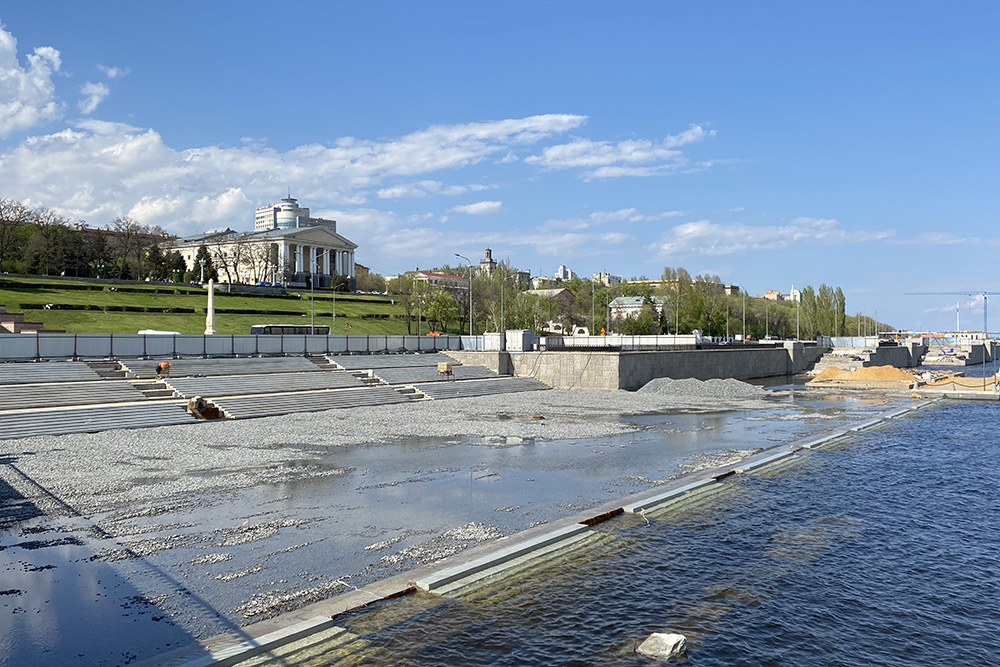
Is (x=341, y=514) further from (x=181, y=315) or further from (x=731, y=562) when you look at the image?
(x=181, y=315)

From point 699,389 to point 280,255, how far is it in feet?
340

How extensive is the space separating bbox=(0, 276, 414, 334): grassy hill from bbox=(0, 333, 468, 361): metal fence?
76.4 ft

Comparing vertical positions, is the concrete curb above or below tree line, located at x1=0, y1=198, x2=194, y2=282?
below

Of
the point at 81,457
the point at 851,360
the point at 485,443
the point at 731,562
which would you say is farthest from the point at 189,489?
the point at 851,360

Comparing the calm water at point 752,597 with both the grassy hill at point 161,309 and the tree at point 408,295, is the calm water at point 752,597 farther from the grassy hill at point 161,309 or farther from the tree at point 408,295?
the tree at point 408,295

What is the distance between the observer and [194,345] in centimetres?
4531

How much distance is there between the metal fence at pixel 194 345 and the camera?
127 feet

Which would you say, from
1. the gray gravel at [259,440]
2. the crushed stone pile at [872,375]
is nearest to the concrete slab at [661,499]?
the gray gravel at [259,440]

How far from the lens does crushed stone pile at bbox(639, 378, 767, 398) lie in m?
50.4

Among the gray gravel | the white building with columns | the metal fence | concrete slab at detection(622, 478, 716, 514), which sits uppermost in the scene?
the white building with columns

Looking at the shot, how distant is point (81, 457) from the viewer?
72.9ft

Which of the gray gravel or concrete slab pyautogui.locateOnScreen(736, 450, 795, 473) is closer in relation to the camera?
the gray gravel

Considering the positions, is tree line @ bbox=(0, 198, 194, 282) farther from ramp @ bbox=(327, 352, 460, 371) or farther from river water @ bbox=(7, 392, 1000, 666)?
river water @ bbox=(7, 392, 1000, 666)

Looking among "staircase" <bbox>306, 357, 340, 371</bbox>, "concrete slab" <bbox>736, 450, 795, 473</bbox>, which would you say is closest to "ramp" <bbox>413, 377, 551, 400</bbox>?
"staircase" <bbox>306, 357, 340, 371</bbox>
